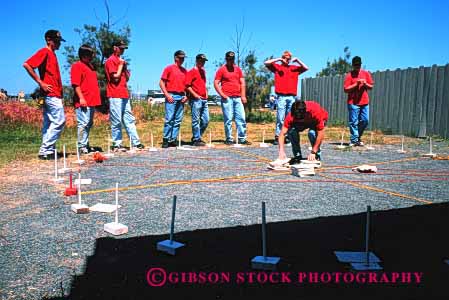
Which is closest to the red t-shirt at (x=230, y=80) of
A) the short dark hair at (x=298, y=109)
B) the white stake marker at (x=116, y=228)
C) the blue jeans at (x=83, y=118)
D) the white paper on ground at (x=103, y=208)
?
the blue jeans at (x=83, y=118)

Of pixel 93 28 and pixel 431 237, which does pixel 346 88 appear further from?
pixel 93 28

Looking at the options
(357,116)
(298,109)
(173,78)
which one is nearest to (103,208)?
(298,109)

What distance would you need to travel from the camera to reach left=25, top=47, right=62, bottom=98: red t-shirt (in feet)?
22.4

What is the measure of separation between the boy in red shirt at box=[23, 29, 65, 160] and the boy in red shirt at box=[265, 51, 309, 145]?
4443mm

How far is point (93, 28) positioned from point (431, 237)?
1772 centimetres

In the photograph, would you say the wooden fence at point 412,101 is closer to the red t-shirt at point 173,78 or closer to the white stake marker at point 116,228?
the red t-shirt at point 173,78

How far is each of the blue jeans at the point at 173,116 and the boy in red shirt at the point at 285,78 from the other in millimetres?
2174

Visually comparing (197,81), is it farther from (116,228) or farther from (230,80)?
(116,228)

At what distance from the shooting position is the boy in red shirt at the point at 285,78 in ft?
29.9

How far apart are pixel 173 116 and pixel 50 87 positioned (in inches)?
109

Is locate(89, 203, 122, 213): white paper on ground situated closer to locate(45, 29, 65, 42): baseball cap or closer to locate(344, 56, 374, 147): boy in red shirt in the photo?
locate(45, 29, 65, 42): baseball cap

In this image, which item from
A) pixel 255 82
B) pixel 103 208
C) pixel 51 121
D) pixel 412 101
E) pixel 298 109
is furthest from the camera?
pixel 255 82

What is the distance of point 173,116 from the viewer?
906 cm

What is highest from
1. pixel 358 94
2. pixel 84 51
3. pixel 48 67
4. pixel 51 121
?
pixel 84 51
